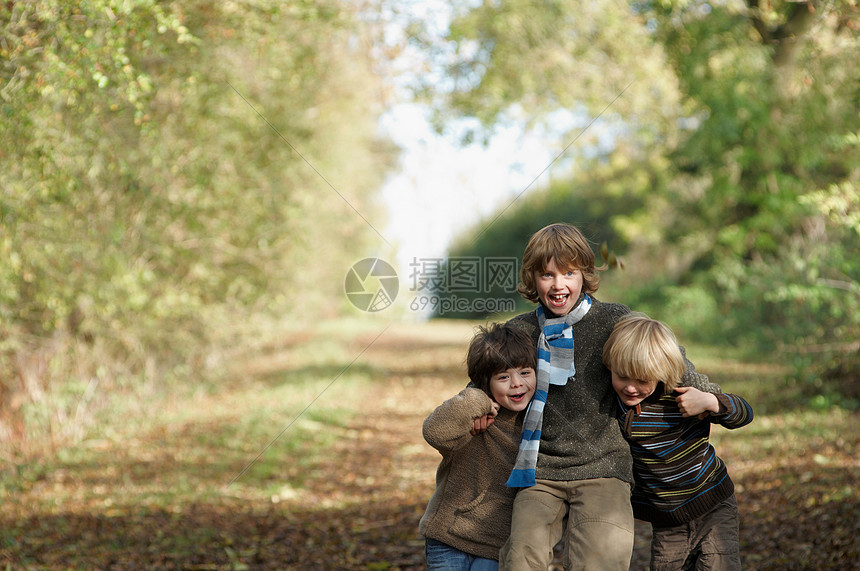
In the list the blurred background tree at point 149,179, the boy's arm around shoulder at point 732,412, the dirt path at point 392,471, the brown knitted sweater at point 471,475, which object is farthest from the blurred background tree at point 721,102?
the brown knitted sweater at point 471,475

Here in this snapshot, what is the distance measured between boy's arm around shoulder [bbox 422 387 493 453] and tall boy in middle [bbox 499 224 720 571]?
0.18 metres

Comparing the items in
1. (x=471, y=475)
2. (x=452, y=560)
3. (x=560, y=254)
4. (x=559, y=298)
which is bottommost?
(x=452, y=560)

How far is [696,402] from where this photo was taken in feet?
8.71

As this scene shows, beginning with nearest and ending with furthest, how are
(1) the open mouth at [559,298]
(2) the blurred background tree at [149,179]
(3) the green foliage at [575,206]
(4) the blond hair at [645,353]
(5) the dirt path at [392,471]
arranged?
(4) the blond hair at [645,353] → (1) the open mouth at [559,298] → (2) the blurred background tree at [149,179] → (5) the dirt path at [392,471] → (3) the green foliage at [575,206]

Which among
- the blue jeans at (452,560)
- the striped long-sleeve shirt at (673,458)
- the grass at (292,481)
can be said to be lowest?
the grass at (292,481)

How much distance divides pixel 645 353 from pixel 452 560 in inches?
39.0

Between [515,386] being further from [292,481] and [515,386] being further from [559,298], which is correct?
[292,481]

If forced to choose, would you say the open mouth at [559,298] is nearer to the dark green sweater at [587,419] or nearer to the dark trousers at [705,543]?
the dark green sweater at [587,419]

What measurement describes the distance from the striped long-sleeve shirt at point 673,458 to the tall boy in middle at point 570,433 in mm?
79

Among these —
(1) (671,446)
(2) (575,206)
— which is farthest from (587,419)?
(2) (575,206)

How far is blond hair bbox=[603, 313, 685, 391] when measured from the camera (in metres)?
2.59

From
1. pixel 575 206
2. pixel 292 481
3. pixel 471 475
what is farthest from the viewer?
pixel 575 206

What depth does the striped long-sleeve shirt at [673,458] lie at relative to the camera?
8.95 feet

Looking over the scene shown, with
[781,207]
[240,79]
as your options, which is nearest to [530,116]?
[781,207]
